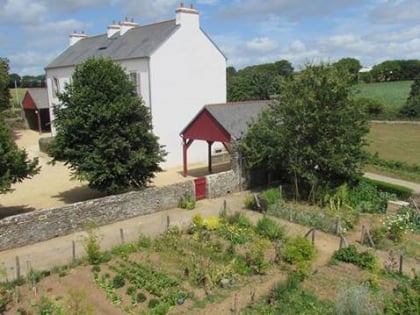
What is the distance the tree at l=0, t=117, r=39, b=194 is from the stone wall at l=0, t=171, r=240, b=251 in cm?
155

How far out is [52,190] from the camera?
24031 mm

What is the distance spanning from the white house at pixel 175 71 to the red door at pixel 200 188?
24.7 ft

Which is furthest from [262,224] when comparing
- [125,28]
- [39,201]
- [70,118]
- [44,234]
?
[125,28]

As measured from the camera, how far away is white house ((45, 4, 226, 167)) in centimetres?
2738

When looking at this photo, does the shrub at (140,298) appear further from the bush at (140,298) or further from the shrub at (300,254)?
the shrub at (300,254)

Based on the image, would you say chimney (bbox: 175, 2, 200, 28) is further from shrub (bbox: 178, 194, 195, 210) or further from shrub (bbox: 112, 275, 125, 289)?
shrub (bbox: 112, 275, 125, 289)

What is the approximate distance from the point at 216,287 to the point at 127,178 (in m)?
9.39

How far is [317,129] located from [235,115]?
6.29m

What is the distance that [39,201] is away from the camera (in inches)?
859

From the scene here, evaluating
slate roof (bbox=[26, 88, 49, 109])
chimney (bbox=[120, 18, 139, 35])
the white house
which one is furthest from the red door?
slate roof (bbox=[26, 88, 49, 109])

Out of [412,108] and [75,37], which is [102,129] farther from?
[412,108]

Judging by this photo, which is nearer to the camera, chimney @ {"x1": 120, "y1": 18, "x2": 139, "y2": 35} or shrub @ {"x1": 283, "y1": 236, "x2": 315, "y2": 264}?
shrub @ {"x1": 283, "y1": 236, "x2": 315, "y2": 264}

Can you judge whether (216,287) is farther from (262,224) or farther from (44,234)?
(44,234)

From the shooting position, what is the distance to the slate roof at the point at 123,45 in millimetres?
27953
